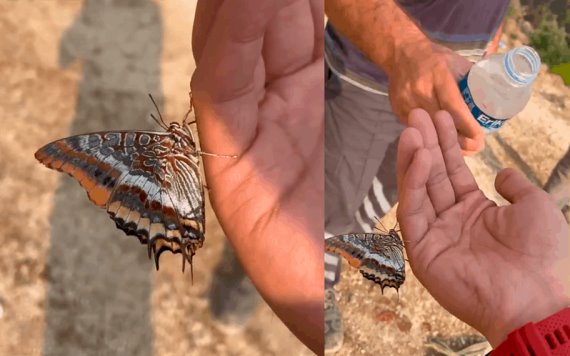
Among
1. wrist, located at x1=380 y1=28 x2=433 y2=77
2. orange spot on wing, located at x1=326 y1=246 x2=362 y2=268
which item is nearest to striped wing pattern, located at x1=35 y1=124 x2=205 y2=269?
orange spot on wing, located at x1=326 y1=246 x2=362 y2=268

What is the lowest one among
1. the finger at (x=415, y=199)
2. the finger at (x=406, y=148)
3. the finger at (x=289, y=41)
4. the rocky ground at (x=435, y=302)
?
the rocky ground at (x=435, y=302)

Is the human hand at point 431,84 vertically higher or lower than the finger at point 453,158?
higher

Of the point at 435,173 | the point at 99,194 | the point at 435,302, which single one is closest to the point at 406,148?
the point at 435,173

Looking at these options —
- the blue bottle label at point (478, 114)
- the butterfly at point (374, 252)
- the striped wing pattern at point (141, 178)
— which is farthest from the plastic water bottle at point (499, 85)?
the striped wing pattern at point (141, 178)

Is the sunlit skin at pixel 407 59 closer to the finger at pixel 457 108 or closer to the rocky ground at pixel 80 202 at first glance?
the finger at pixel 457 108

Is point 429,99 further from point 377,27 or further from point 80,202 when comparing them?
point 80,202

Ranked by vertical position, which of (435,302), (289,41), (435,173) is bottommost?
(435,302)

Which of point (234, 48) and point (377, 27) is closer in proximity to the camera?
point (234, 48)
